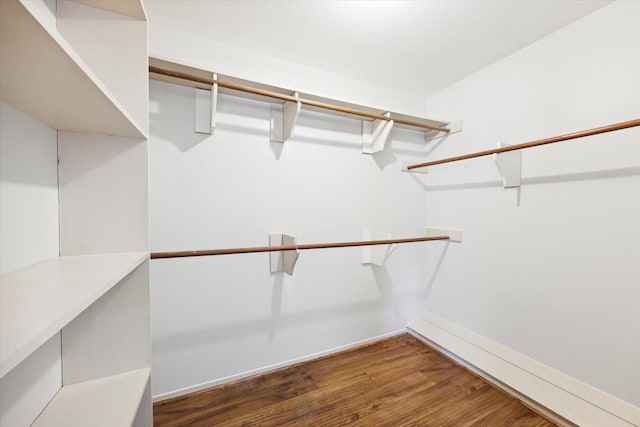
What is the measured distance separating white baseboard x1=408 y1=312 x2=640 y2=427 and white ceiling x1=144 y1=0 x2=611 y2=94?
1.84m

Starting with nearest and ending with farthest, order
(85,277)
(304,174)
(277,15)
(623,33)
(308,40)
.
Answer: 1. (85,277)
2. (623,33)
3. (277,15)
4. (308,40)
5. (304,174)

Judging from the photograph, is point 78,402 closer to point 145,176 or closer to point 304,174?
point 145,176

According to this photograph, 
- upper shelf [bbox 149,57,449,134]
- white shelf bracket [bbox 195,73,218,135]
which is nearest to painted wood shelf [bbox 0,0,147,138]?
upper shelf [bbox 149,57,449,134]

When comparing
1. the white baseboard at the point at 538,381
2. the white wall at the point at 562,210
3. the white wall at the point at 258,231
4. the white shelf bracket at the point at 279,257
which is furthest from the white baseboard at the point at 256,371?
the white wall at the point at 562,210

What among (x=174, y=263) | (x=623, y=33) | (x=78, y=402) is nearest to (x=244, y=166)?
(x=174, y=263)

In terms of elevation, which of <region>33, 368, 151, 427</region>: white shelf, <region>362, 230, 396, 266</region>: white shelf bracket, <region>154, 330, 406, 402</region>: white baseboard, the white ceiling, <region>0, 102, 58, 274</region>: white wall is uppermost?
the white ceiling

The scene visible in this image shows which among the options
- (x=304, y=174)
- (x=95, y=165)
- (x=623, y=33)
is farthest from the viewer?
(x=304, y=174)

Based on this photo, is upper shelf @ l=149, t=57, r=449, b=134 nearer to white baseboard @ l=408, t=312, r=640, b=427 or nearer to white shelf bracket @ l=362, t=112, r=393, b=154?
white shelf bracket @ l=362, t=112, r=393, b=154

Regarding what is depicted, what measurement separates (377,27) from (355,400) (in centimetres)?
199

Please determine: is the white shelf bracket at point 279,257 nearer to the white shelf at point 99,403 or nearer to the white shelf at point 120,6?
the white shelf at point 99,403

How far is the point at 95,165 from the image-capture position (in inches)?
30.7

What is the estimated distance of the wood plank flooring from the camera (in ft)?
4.01

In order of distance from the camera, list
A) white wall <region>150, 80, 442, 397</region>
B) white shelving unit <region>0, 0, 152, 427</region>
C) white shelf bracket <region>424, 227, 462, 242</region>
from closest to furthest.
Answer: white shelving unit <region>0, 0, 152, 427</region>, white wall <region>150, 80, 442, 397</region>, white shelf bracket <region>424, 227, 462, 242</region>

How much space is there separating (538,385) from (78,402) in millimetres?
1966
